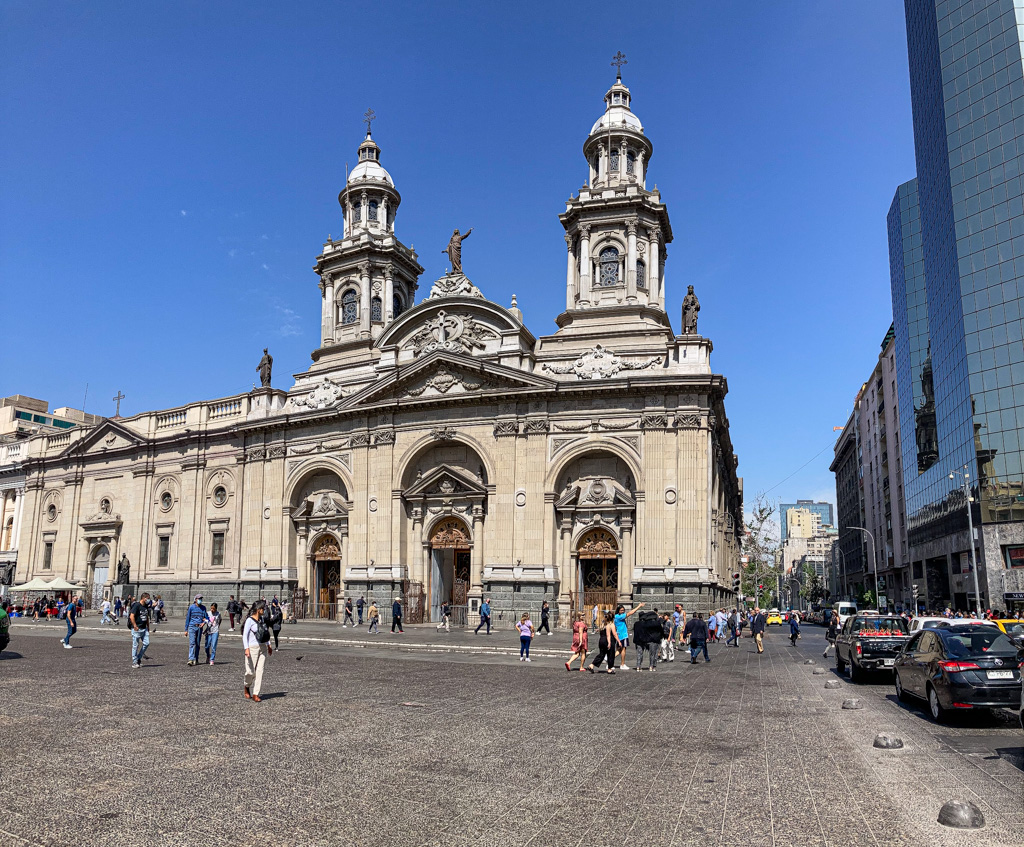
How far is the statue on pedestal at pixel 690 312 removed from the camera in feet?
138

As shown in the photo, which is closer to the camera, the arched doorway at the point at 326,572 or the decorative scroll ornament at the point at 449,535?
the decorative scroll ornament at the point at 449,535

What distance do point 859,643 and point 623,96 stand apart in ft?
134

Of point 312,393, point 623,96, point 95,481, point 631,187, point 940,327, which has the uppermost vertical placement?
point 623,96

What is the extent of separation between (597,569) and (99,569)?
119 feet

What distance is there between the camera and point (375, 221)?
56406 millimetres

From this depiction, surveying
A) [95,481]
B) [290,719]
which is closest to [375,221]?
[95,481]

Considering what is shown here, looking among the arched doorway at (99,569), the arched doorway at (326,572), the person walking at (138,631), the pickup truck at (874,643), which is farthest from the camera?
the arched doorway at (99,569)

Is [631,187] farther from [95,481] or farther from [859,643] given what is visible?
[95,481]

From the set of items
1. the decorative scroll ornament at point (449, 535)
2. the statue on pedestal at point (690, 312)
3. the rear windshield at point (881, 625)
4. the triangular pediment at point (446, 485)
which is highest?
the statue on pedestal at point (690, 312)

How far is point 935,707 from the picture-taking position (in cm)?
1366

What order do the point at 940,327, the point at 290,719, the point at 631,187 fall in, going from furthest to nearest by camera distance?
the point at 940,327, the point at 631,187, the point at 290,719

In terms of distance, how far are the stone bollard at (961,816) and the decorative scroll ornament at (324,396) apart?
4365 centimetres

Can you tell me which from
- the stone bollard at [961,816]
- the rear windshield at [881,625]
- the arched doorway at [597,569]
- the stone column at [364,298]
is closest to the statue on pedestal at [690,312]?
the arched doorway at [597,569]

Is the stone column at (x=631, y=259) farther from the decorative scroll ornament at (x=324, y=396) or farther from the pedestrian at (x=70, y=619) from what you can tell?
the pedestrian at (x=70, y=619)
